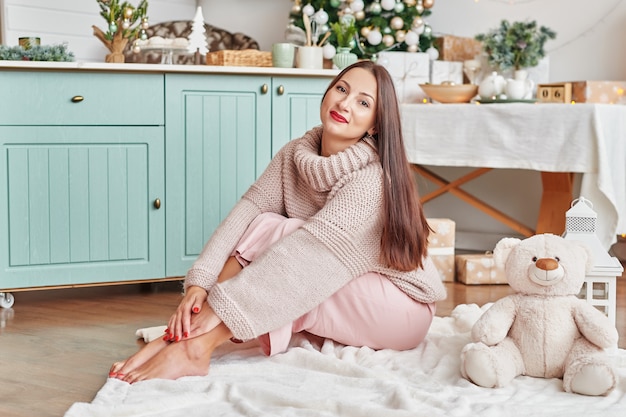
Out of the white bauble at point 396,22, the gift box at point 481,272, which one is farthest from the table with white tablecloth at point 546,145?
the white bauble at point 396,22

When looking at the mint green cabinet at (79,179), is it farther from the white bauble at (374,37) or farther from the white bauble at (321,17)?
the white bauble at (374,37)

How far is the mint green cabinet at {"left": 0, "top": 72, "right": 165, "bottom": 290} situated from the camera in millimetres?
2848

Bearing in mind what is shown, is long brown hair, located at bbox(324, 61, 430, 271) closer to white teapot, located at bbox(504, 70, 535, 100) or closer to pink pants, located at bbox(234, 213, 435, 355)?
pink pants, located at bbox(234, 213, 435, 355)

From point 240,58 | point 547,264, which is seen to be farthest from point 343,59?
point 547,264

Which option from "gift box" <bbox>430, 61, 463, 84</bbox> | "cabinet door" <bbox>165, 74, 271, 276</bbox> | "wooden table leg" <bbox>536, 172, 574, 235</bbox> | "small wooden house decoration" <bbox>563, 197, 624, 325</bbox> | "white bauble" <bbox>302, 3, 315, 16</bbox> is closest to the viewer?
"small wooden house decoration" <bbox>563, 197, 624, 325</bbox>

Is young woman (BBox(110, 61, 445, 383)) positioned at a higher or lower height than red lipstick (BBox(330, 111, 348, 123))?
lower

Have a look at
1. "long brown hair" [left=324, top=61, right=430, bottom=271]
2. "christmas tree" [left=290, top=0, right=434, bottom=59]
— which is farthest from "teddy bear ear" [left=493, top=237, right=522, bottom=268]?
"christmas tree" [left=290, top=0, right=434, bottom=59]

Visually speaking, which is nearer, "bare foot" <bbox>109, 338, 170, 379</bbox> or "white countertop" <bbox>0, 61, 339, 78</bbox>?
"bare foot" <bbox>109, 338, 170, 379</bbox>

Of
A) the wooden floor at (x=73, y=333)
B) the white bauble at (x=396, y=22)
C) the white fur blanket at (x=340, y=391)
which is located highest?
the white bauble at (x=396, y=22)

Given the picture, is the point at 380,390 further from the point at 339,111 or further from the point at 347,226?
the point at 339,111

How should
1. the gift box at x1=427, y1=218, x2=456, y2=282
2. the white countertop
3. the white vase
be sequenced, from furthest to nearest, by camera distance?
the gift box at x1=427, y1=218, x2=456, y2=282
the white vase
the white countertop

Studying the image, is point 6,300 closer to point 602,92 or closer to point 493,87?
point 493,87

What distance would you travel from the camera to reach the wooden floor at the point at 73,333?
200 centimetres

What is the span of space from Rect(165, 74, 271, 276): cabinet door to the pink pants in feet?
2.73
